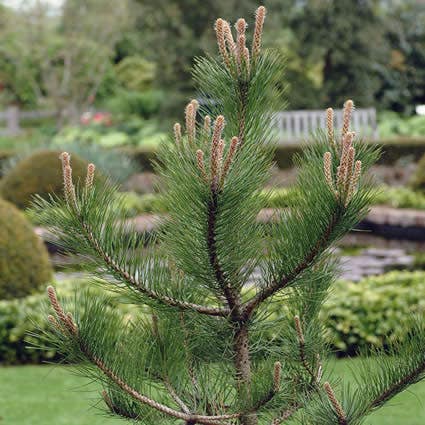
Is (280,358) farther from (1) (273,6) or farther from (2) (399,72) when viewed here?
(2) (399,72)

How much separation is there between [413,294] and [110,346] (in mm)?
4237

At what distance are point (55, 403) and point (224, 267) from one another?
3254 mm

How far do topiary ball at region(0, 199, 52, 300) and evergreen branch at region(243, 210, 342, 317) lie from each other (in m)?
4.53

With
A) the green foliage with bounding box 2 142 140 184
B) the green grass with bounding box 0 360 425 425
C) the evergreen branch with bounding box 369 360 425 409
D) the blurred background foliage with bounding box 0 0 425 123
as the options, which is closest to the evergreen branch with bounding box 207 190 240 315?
the evergreen branch with bounding box 369 360 425 409

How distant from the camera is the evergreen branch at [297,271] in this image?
1888 millimetres

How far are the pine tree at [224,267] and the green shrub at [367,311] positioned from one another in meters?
3.39

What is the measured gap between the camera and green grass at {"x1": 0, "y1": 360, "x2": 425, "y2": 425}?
457cm

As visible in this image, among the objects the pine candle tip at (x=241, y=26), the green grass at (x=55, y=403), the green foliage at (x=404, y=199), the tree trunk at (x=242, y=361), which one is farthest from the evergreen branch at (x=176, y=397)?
the green foliage at (x=404, y=199)

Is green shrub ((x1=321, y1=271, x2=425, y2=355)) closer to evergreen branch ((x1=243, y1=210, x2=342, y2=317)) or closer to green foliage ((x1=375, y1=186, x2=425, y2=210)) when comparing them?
evergreen branch ((x1=243, y1=210, x2=342, y2=317))

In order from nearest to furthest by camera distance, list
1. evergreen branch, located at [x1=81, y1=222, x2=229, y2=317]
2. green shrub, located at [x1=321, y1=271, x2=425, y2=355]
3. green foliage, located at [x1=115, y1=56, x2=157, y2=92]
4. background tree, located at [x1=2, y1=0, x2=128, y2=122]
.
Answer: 1. evergreen branch, located at [x1=81, y1=222, x2=229, y2=317]
2. green shrub, located at [x1=321, y1=271, x2=425, y2=355]
3. background tree, located at [x1=2, y1=0, x2=128, y2=122]
4. green foliage, located at [x1=115, y1=56, x2=157, y2=92]

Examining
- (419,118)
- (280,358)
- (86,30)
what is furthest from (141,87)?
(280,358)

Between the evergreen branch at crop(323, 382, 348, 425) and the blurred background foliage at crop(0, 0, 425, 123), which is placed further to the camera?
the blurred background foliage at crop(0, 0, 425, 123)

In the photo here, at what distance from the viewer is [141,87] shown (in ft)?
94.6

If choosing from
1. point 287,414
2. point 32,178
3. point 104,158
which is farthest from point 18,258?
point 104,158
